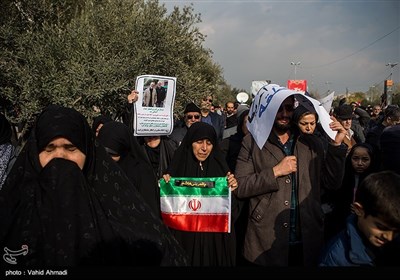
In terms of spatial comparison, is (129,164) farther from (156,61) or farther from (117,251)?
(156,61)

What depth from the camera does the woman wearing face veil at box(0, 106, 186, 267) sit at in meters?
1.74

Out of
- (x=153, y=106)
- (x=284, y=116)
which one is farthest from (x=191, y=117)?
(x=284, y=116)

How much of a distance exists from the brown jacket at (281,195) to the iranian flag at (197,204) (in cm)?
53

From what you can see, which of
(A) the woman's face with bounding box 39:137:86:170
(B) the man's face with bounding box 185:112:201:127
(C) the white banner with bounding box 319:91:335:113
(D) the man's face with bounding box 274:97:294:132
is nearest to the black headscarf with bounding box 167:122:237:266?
(D) the man's face with bounding box 274:97:294:132

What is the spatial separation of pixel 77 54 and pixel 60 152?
7.51 meters

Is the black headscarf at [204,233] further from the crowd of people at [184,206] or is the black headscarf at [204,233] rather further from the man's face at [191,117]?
the man's face at [191,117]

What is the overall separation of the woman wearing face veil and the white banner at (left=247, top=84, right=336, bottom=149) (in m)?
1.16

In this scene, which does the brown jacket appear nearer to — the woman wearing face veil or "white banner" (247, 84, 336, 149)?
"white banner" (247, 84, 336, 149)

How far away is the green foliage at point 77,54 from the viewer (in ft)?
28.6

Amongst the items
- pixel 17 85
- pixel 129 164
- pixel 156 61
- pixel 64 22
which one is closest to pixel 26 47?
pixel 17 85

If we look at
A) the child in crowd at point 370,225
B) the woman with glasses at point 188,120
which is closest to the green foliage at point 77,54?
the woman with glasses at point 188,120

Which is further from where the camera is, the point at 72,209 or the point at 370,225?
the point at 370,225

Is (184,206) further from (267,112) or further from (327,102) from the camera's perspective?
(327,102)

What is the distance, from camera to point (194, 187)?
372 centimetres
